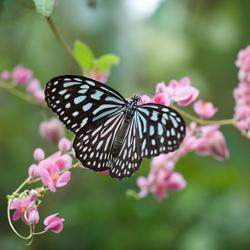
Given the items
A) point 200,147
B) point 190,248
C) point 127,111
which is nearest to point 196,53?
point 190,248

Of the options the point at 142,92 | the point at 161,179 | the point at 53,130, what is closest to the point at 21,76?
the point at 53,130

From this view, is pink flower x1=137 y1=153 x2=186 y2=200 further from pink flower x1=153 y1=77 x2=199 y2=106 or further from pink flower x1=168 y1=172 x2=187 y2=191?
pink flower x1=153 y1=77 x2=199 y2=106

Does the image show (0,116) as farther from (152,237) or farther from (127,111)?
(127,111)

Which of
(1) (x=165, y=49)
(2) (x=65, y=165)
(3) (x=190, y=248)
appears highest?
(1) (x=165, y=49)

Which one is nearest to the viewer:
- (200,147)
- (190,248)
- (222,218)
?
(200,147)

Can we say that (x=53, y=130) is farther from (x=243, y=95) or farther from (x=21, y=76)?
(x=243, y=95)

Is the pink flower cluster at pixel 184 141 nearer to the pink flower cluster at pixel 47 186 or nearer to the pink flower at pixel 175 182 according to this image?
the pink flower at pixel 175 182

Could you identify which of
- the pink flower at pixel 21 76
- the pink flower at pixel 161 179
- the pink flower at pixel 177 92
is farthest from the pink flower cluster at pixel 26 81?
the pink flower at pixel 177 92

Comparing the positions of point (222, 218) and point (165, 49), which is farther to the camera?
point (165, 49)
